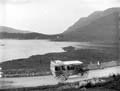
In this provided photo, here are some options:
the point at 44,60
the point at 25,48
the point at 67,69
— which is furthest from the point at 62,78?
the point at 25,48

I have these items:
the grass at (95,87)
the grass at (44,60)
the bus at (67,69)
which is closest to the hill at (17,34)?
the grass at (44,60)

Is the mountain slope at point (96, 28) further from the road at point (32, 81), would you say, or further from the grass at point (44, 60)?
the road at point (32, 81)

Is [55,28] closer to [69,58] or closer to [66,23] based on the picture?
[66,23]

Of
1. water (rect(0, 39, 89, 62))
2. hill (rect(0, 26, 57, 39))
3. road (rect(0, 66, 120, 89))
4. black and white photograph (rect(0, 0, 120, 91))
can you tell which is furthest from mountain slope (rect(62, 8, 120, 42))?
road (rect(0, 66, 120, 89))

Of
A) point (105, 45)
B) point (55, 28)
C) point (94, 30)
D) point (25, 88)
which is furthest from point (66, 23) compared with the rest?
point (25, 88)

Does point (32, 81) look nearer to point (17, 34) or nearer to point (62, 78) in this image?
point (62, 78)

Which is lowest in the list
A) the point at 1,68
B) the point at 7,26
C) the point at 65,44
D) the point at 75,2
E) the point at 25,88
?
the point at 25,88

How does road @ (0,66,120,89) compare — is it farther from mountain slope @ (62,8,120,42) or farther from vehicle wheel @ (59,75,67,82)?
mountain slope @ (62,8,120,42)
